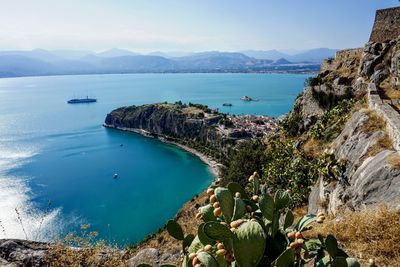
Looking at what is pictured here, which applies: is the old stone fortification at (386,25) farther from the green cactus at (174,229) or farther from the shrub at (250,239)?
the green cactus at (174,229)

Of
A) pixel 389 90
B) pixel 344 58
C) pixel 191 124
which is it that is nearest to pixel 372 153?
pixel 389 90

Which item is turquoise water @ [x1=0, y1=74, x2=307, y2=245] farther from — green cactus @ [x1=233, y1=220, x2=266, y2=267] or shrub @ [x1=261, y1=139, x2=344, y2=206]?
green cactus @ [x1=233, y1=220, x2=266, y2=267]

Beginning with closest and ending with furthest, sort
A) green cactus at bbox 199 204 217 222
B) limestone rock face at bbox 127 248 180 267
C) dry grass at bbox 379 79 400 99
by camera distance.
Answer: green cactus at bbox 199 204 217 222
limestone rock face at bbox 127 248 180 267
dry grass at bbox 379 79 400 99

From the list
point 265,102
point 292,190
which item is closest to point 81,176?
point 292,190

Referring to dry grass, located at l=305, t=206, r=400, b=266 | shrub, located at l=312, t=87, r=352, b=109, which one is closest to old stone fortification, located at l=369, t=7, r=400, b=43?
shrub, located at l=312, t=87, r=352, b=109

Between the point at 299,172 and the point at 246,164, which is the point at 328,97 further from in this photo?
the point at 299,172

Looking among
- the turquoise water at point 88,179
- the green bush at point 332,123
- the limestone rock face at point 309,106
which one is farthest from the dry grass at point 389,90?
the turquoise water at point 88,179

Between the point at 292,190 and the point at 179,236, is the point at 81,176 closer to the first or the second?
the point at 292,190

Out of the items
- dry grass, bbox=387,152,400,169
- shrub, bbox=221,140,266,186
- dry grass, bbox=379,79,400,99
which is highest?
dry grass, bbox=379,79,400,99
